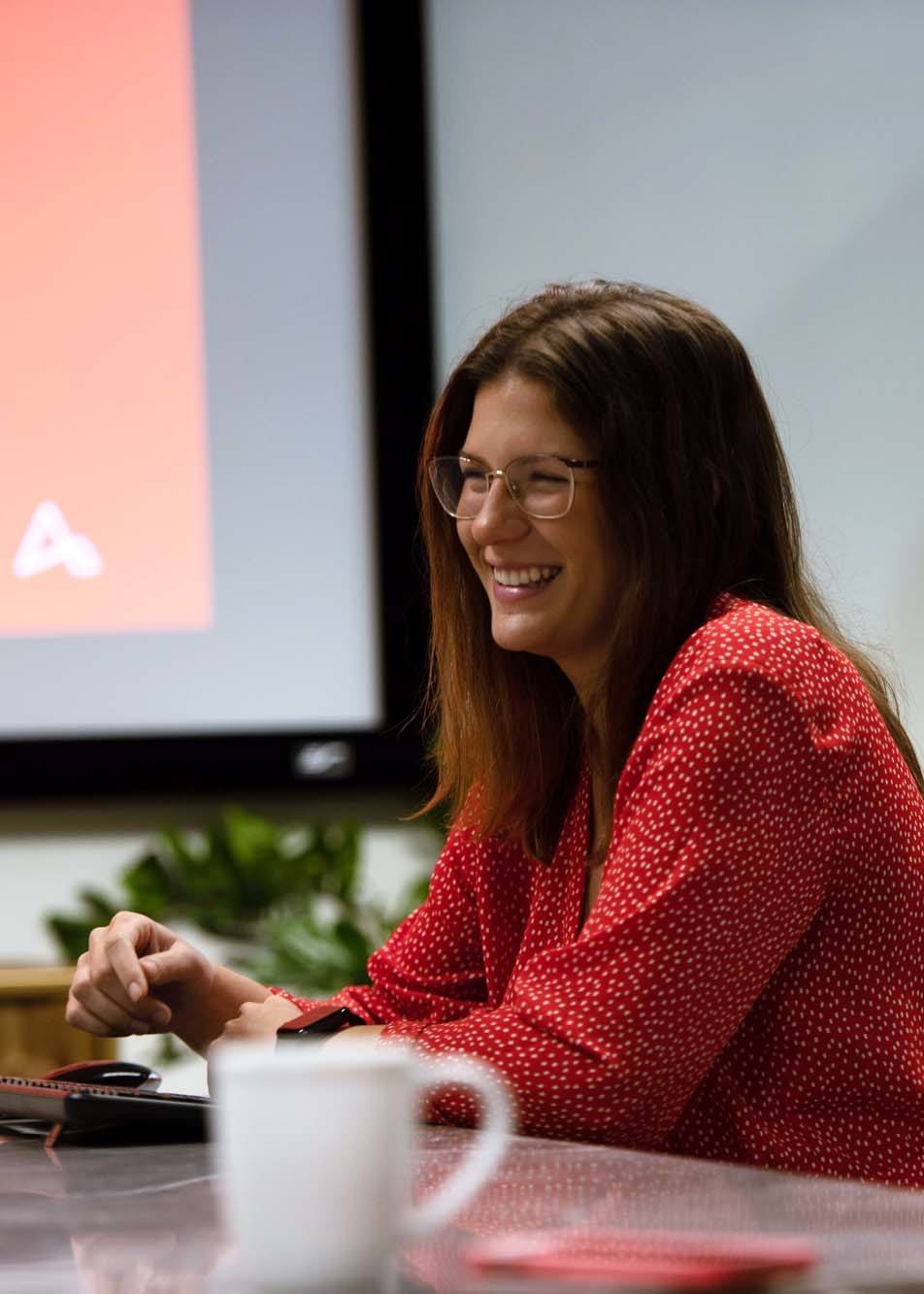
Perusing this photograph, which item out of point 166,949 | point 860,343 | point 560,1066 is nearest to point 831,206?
point 860,343

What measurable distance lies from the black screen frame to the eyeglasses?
139cm

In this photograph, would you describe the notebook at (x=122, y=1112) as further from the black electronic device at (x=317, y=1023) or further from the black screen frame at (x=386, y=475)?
the black screen frame at (x=386, y=475)

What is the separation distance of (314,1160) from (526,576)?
2.88ft

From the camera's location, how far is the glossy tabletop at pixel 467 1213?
60 cm

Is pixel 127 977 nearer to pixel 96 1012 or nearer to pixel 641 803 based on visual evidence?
pixel 96 1012

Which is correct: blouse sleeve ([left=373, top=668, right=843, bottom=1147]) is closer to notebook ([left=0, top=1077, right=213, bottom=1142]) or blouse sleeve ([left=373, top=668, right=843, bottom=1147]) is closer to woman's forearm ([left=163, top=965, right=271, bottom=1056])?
notebook ([left=0, top=1077, right=213, bottom=1142])

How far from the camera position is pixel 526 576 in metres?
1.35

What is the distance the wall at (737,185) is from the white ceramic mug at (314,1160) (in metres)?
2.51

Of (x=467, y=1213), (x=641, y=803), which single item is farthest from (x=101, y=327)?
(x=467, y=1213)

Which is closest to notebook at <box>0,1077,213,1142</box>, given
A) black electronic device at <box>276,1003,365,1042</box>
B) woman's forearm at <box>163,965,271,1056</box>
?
black electronic device at <box>276,1003,365,1042</box>

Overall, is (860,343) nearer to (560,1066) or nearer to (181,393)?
(181,393)

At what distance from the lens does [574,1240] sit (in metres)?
0.61

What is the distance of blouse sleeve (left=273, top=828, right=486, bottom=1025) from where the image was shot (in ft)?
4.72

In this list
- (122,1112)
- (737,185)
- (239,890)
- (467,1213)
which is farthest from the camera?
(737,185)
